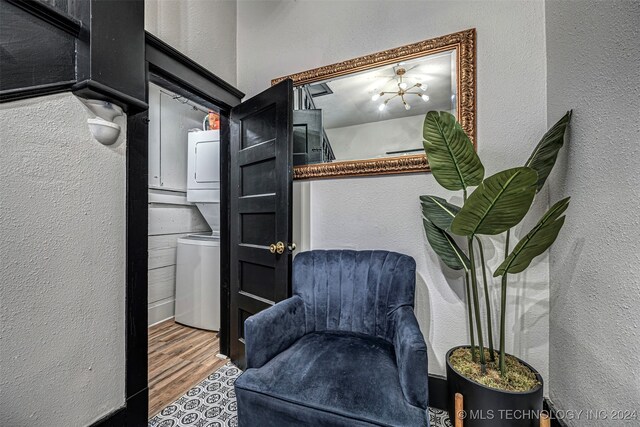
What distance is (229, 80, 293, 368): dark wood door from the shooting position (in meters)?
1.73

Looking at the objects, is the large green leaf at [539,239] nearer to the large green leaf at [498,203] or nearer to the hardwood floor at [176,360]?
the large green leaf at [498,203]

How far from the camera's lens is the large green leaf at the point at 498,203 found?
0.97 m

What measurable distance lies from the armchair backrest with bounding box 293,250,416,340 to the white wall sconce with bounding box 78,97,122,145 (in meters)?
1.16

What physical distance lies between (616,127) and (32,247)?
2.23 meters

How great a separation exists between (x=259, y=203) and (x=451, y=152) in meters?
1.23

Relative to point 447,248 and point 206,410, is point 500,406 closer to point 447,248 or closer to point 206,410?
point 447,248

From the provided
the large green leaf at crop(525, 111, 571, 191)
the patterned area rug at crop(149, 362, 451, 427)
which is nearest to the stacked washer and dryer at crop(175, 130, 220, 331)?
the patterned area rug at crop(149, 362, 451, 427)

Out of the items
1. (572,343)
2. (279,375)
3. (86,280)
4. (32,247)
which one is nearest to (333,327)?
(279,375)

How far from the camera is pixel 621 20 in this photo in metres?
0.95

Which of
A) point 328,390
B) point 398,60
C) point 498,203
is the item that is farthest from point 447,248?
point 398,60

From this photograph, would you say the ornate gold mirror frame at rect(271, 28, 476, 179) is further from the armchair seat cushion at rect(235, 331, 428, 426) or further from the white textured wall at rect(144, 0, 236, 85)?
the armchair seat cushion at rect(235, 331, 428, 426)

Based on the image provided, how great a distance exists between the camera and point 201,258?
2.86 meters

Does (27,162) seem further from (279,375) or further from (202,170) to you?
(202,170)

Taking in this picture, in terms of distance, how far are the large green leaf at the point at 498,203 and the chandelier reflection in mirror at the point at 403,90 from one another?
95 cm
